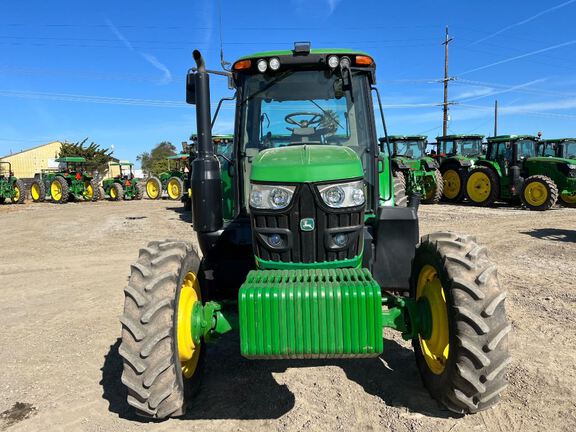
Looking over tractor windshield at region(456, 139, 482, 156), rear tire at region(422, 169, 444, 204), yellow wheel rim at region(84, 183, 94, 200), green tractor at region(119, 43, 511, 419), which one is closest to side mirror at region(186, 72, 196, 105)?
green tractor at region(119, 43, 511, 419)

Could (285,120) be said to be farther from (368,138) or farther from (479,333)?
(479,333)

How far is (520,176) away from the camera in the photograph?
15414mm

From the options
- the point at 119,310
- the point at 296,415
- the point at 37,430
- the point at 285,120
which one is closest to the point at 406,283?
the point at 296,415

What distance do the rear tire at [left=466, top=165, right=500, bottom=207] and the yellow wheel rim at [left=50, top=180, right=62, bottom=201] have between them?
19.2m

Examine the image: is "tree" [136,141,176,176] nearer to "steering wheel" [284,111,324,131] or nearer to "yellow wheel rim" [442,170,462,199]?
"yellow wheel rim" [442,170,462,199]

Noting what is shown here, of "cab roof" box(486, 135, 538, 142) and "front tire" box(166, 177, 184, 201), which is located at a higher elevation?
"cab roof" box(486, 135, 538, 142)

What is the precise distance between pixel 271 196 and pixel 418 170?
14.6 metres

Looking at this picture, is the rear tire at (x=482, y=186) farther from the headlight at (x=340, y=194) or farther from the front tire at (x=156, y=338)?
the front tire at (x=156, y=338)

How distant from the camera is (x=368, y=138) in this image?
3.97 metres

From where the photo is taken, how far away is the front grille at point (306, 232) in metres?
3.02

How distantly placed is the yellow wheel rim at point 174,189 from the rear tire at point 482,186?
13.3 m

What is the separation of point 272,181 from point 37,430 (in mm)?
2235

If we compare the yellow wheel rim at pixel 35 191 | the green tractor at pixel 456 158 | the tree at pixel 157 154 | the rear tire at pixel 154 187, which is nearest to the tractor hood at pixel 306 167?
the green tractor at pixel 456 158

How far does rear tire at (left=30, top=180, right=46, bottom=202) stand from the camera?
23734mm
